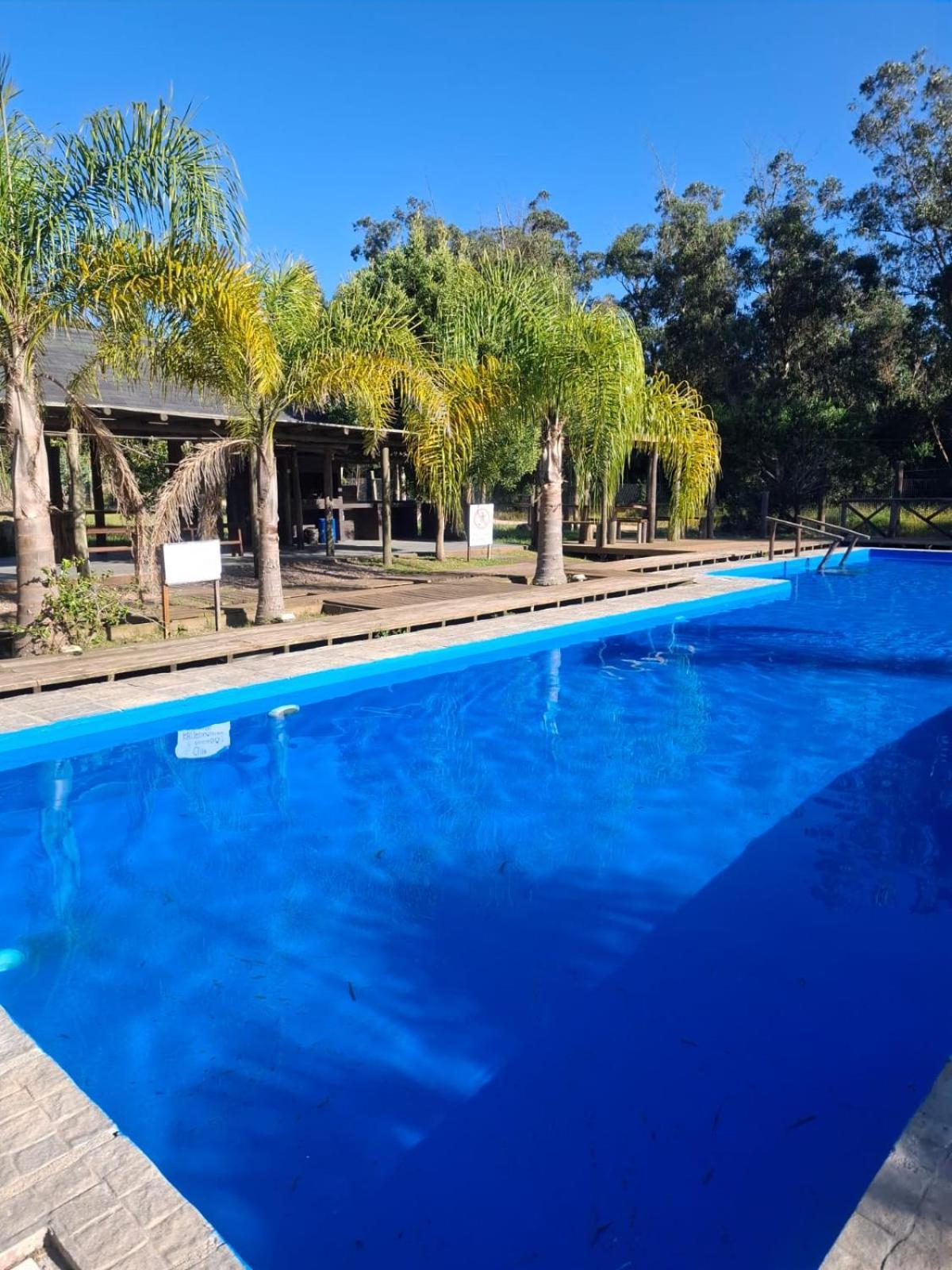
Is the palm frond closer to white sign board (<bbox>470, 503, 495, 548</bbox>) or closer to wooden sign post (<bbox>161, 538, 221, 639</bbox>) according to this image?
wooden sign post (<bbox>161, 538, 221, 639</bbox>)

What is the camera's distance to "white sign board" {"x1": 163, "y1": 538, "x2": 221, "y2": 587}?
31.0 ft

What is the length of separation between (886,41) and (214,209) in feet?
79.9

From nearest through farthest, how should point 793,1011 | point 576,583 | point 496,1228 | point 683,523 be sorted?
point 496,1228 < point 793,1011 < point 576,583 < point 683,523

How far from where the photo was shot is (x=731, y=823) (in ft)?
20.1

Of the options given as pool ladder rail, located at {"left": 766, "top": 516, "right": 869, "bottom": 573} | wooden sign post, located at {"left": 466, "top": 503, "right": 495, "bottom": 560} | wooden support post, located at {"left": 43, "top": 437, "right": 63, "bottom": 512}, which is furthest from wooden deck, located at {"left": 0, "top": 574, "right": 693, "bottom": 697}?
wooden support post, located at {"left": 43, "top": 437, "right": 63, "bottom": 512}

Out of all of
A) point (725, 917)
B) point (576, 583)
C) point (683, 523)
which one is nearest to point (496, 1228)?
point (725, 917)

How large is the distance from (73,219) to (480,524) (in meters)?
9.73

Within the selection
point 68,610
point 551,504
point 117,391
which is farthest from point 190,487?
point 117,391

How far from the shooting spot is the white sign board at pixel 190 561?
9438mm

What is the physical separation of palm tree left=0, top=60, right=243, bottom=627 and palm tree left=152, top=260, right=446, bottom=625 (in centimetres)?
112

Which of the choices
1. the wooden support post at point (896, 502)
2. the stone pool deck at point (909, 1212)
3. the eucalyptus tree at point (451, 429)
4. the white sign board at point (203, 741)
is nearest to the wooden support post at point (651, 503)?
the eucalyptus tree at point (451, 429)

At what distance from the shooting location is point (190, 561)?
31.4 ft

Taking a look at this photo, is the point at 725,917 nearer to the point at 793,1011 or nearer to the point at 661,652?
the point at 793,1011

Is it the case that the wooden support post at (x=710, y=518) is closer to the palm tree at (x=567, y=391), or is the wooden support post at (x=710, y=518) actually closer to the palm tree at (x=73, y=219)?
the palm tree at (x=567, y=391)
